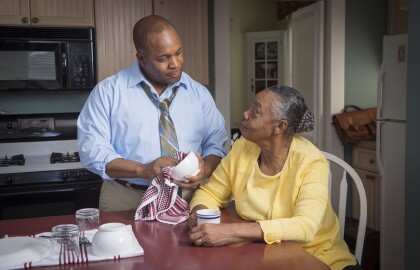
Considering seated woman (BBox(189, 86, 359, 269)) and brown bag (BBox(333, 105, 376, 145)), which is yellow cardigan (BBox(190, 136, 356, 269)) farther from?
brown bag (BBox(333, 105, 376, 145))

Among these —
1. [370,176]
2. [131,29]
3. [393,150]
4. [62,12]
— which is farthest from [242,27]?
[393,150]

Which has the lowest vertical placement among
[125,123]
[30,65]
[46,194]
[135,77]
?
[46,194]

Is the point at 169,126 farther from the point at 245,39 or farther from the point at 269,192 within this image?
the point at 245,39

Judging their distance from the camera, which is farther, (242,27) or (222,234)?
(242,27)

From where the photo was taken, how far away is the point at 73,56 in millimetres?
3086

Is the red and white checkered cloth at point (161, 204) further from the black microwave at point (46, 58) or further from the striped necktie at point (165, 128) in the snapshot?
the black microwave at point (46, 58)

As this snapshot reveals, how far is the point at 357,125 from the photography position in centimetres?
384

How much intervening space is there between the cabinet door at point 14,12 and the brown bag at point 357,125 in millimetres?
2532

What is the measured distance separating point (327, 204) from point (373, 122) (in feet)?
8.53

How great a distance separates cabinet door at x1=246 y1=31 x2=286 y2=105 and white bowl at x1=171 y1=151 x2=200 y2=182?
6893 millimetres

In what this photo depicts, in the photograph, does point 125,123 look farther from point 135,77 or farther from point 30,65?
point 30,65

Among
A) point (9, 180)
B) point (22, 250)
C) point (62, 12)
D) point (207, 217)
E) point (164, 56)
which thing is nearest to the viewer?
point (22, 250)

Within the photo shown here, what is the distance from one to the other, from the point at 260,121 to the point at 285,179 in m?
0.20

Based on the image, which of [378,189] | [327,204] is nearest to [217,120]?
[327,204]
